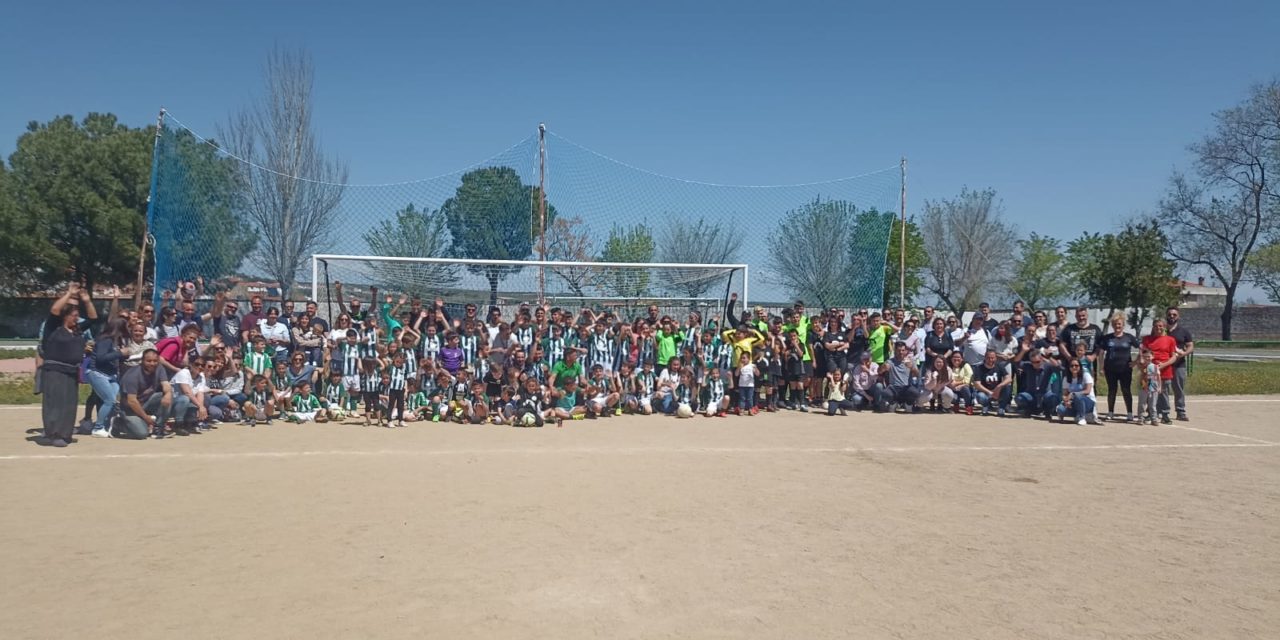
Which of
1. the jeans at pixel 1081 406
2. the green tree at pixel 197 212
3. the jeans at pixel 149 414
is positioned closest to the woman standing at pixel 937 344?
the jeans at pixel 1081 406

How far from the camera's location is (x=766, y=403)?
1300 cm

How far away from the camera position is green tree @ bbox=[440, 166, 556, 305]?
15445 millimetres

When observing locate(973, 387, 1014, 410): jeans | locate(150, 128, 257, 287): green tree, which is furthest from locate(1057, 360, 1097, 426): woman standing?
locate(150, 128, 257, 287): green tree

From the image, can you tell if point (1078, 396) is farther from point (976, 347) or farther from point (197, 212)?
point (197, 212)

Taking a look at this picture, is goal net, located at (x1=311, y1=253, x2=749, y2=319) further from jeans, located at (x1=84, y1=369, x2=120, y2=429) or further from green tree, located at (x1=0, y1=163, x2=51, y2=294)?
green tree, located at (x1=0, y1=163, x2=51, y2=294)

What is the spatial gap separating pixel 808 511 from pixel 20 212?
39.1 m

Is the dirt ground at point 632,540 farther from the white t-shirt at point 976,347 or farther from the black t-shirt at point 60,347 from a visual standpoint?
the white t-shirt at point 976,347

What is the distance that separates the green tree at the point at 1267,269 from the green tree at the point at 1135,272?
1616cm

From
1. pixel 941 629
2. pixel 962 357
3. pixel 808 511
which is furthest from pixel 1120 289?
pixel 941 629

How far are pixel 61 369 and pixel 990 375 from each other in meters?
12.7

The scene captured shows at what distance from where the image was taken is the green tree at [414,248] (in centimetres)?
1455

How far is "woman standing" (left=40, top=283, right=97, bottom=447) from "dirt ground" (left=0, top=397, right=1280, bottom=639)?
0.99 feet

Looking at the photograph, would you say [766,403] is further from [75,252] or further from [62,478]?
[75,252]

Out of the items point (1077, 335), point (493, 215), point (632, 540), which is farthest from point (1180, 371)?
point (493, 215)
